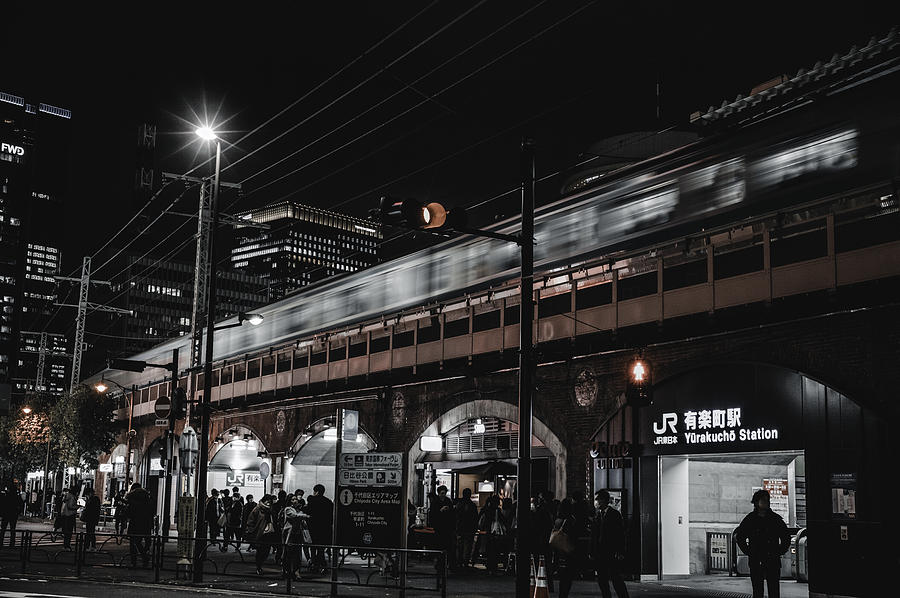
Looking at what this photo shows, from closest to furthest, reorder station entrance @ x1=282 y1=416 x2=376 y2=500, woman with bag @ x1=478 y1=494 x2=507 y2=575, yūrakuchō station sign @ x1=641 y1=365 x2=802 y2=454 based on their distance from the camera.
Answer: yūrakuchō station sign @ x1=641 y1=365 x2=802 y2=454
woman with bag @ x1=478 y1=494 x2=507 y2=575
station entrance @ x1=282 y1=416 x2=376 y2=500

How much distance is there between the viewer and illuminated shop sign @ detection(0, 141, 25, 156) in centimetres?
14062

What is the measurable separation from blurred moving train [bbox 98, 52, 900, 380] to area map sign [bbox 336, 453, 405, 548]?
18.1 ft

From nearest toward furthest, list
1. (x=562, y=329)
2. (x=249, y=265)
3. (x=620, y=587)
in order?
1. (x=620, y=587)
2. (x=562, y=329)
3. (x=249, y=265)

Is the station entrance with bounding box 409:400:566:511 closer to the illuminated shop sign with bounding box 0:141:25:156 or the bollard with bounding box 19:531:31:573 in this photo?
the bollard with bounding box 19:531:31:573

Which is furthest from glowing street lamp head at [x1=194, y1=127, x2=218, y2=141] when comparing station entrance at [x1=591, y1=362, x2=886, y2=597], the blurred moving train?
station entrance at [x1=591, y1=362, x2=886, y2=597]

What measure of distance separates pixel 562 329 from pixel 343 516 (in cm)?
947

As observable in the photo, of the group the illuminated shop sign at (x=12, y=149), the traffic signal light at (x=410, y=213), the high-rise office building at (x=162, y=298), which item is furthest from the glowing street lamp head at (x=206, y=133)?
the illuminated shop sign at (x=12, y=149)

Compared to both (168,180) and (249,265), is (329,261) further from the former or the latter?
(168,180)

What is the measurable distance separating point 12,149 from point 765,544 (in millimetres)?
147963

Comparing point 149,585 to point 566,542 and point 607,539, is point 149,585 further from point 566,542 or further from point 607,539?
point 607,539

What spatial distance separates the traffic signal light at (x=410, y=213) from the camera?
11.5 m

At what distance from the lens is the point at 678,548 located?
21672mm

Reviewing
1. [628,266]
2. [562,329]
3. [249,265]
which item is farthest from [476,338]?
[249,265]

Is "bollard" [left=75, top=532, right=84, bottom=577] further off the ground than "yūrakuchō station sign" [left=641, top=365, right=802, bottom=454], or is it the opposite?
"yūrakuchō station sign" [left=641, top=365, right=802, bottom=454]
